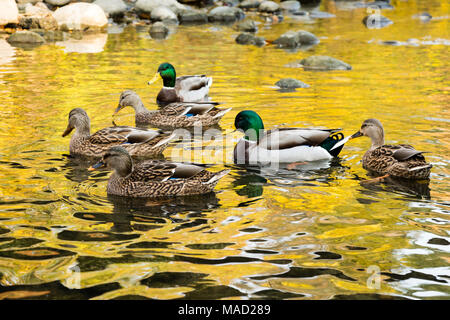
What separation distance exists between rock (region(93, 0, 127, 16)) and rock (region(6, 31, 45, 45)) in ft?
18.0

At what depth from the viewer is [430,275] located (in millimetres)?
5297

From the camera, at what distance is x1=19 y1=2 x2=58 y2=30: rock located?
68.1 ft

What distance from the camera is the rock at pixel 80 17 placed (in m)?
21.7

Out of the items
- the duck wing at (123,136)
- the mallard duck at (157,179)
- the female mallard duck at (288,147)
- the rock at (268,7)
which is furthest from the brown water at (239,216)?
the rock at (268,7)

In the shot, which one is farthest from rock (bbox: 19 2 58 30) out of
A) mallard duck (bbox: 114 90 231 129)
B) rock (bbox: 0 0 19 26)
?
mallard duck (bbox: 114 90 231 129)

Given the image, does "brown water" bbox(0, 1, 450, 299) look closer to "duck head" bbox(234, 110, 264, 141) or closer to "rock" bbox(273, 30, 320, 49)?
"duck head" bbox(234, 110, 264, 141)

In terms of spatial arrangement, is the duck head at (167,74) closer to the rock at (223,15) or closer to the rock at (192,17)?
the rock at (192,17)

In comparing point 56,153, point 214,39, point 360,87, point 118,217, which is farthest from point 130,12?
point 118,217

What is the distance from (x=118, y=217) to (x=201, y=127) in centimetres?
470

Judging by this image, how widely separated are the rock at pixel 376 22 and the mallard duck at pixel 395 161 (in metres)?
15.5

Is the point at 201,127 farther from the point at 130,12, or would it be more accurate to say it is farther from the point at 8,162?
the point at 130,12
